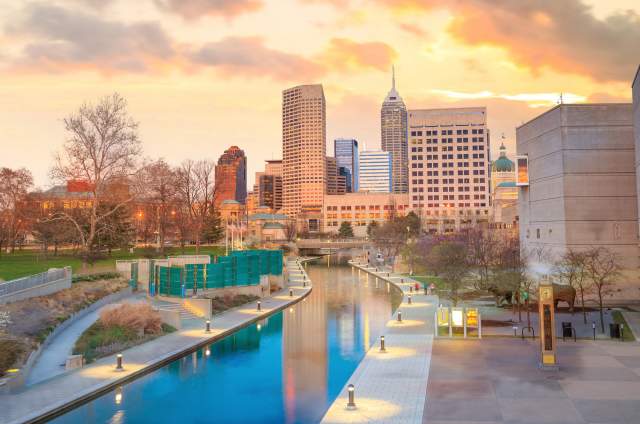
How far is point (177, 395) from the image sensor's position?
2116cm

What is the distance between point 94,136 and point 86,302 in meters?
19.2

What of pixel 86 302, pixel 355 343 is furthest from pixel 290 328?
pixel 86 302

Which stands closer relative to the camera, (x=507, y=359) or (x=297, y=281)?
(x=507, y=359)

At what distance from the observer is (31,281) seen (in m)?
29.0

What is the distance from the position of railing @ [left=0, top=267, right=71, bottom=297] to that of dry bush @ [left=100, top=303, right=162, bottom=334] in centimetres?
399

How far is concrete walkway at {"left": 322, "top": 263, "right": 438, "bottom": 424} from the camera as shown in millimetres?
16922

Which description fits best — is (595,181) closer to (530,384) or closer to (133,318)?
(530,384)

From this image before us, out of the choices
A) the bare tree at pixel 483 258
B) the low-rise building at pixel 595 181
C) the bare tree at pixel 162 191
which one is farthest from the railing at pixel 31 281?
the low-rise building at pixel 595 181

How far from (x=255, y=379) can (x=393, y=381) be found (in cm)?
657

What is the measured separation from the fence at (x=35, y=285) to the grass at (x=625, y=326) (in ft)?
104

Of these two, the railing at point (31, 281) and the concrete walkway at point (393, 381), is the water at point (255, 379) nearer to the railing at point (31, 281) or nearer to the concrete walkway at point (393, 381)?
the concrete walkway at point (393, 381)

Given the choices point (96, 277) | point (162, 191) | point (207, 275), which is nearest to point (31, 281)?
point (96, 277)

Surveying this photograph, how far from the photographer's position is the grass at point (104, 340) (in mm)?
25016

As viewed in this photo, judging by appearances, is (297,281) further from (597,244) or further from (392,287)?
(597,244)
